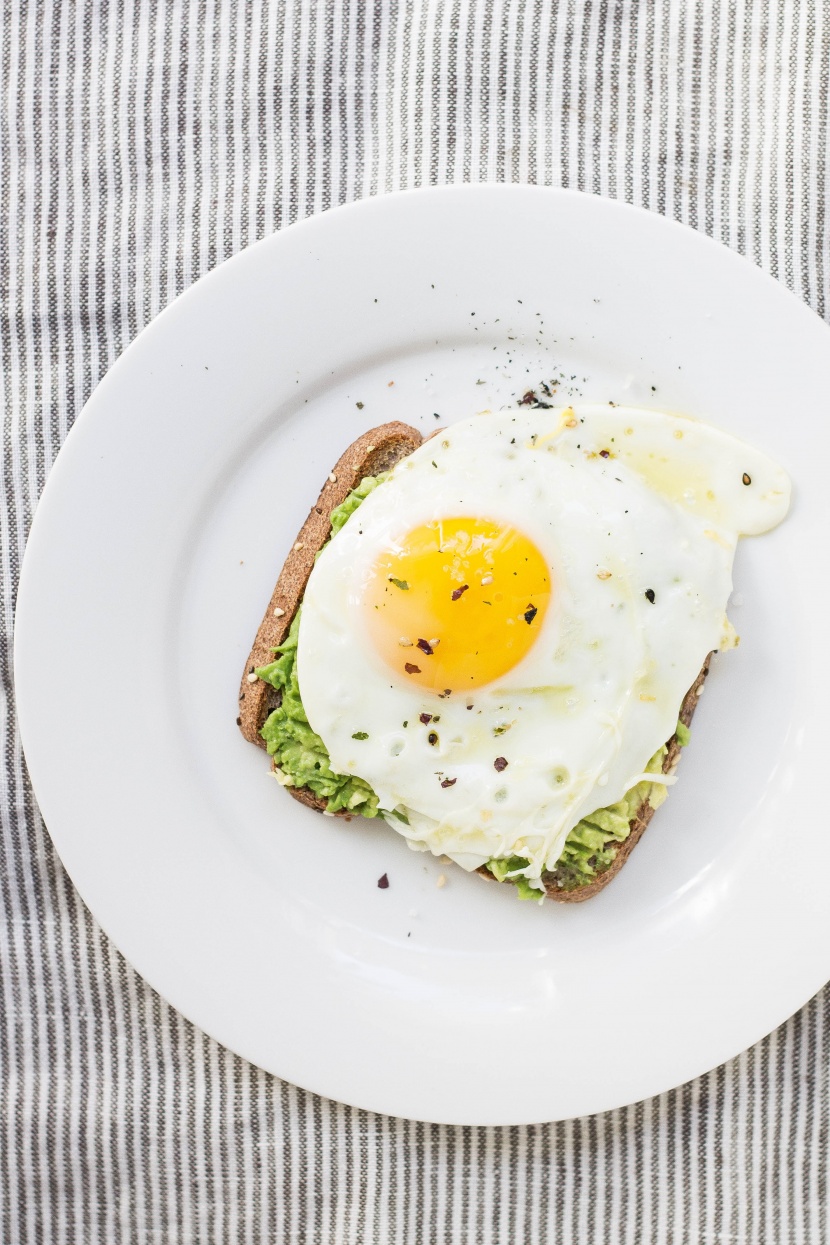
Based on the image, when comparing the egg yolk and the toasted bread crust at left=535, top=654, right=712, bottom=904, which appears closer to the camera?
the egg yolk

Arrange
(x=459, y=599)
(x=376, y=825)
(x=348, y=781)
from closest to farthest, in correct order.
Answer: (x=459, y=599), (x=348, y=781), (x=376, y=825)

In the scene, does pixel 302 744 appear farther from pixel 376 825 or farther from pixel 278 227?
pixel 278 227

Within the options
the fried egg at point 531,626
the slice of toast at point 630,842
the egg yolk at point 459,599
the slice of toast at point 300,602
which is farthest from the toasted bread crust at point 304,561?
the slice of toast at point 630,842

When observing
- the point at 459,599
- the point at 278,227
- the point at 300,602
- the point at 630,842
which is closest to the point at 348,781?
the point at 300,602

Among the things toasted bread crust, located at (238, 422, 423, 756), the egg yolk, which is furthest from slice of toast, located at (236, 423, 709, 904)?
the egg yolk

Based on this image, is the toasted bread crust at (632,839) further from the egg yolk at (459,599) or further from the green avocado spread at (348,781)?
the egg yolk at (459,599)

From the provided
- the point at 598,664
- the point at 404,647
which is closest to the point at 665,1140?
the point at 598,664

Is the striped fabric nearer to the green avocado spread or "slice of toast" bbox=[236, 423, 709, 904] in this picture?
"slice of toast" bbox=[236, 423, 709, 904]
